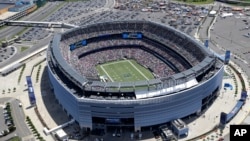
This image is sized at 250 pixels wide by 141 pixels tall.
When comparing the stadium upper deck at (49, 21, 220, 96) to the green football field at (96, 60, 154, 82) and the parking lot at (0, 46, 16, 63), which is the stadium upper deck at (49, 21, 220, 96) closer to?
the green football field at (96, 60, 154, 82)

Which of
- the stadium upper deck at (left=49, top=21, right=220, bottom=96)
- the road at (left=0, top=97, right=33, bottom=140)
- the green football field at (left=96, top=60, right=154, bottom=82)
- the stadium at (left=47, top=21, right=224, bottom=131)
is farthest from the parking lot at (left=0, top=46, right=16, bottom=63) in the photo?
the green football field at (left=96, top=60, right=154, bottom=82)

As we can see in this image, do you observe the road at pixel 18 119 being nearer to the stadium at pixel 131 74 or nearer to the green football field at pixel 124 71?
the stadium at pixel 131 74

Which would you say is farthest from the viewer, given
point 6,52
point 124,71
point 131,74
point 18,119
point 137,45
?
point 6,52

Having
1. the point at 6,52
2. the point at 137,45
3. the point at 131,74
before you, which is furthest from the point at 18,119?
the point at 137,45

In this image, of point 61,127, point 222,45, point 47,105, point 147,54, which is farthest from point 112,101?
point 222,45

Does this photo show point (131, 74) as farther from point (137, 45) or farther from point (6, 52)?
point (6, 52)

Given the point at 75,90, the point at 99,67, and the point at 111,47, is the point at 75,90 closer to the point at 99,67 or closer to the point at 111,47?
the point at 99,67

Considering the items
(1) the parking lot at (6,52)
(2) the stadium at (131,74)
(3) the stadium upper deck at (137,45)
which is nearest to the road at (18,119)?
(2) the stadium at (131,74)

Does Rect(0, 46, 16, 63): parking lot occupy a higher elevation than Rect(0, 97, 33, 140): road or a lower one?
higher
